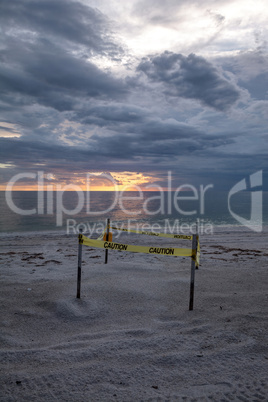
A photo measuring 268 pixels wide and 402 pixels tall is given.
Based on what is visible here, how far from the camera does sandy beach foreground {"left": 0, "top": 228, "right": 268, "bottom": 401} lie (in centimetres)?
344

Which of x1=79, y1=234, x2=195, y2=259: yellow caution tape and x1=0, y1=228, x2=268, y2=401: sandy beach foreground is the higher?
x1=79, y1=234, x2=195, y2=259: yellow caution tape

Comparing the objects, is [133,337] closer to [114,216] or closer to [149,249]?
[149,249]

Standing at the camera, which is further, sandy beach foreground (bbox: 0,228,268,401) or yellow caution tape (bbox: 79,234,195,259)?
yellow caution tape (bbox: 79,234,195,259)

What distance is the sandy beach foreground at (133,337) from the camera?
344cm

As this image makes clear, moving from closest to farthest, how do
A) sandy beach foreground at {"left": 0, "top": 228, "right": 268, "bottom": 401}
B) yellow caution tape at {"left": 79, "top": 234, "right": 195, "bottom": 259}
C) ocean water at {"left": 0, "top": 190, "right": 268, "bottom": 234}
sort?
sandy beach foreground at {"left": 0, "top": 228, "right": 268, "bottom": 401} → yellow caution tape at {"left": 79, "top": 234, "right": 195, "bottom": 259} → ocean water at {"left": 0, "top": 190, "right": 268, "bottom": 234}

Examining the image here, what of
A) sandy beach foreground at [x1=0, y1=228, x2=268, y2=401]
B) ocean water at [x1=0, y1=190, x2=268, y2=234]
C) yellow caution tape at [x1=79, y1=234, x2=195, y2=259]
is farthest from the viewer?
ocean water at [x1=0, y1=190, x2=268, y2=234]

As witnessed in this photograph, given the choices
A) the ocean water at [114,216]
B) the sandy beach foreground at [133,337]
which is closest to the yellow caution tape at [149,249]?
the sandy beach foreground at [133,337]

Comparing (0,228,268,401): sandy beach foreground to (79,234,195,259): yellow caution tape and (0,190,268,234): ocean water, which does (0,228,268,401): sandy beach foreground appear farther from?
(0,190,268,234): ocean water

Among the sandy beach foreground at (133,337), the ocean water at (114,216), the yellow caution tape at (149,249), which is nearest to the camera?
the sandy beach foreground at (133,337)

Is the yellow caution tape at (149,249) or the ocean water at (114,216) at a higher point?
the yellow caution tape at (149,249)

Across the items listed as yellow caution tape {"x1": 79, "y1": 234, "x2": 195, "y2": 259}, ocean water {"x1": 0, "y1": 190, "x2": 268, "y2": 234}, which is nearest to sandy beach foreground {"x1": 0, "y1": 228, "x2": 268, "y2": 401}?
yellow caution tape {"x1": 79, "y1": 234, "x2": 195, "y2": 259}

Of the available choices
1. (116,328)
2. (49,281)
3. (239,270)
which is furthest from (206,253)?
(116,328)

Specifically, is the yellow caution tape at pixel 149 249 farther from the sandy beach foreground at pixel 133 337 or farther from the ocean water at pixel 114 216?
the ocean water at pixel 114 216

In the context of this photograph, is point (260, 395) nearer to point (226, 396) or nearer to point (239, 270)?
point (226, 396)
